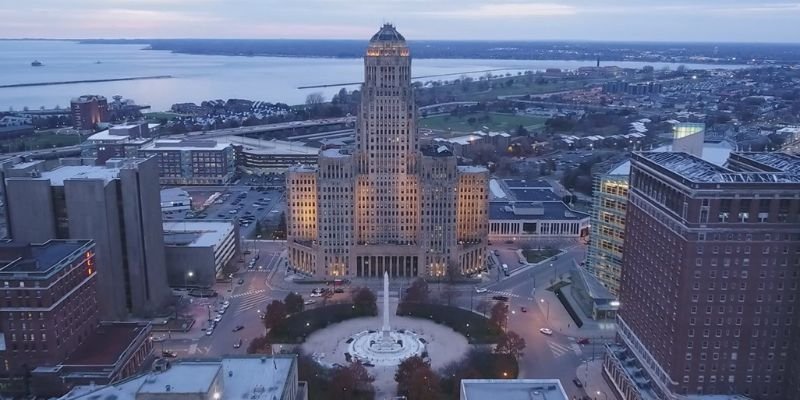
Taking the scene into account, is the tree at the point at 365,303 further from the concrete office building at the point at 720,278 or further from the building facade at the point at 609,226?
the concrete office building at the point at 720,278

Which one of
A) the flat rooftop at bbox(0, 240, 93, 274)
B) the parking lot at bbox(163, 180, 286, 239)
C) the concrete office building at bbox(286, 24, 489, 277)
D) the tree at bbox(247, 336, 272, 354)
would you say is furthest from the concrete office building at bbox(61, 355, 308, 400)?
the parking lot at bbox(163, 180, 286, 239)

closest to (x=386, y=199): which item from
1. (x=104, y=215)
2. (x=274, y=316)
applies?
(x=274, y=316)

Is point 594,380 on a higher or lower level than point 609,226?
lower

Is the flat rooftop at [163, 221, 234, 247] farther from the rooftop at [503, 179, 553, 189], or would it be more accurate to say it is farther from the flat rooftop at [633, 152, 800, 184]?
the flat rooftop at [633, 152, 800, 184]

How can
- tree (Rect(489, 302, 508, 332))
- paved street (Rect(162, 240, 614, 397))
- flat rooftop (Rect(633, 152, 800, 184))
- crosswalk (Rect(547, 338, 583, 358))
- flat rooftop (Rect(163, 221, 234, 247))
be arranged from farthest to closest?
flat rooftop (Rect(163, 221, 234, 247)), tree (Rect(489, 302, 508, 332)), crosswalk (Rect(547, 338, 583, 358)), paved street (Rect(162, 240, 614, 397)), flat rooftop (Rect(633, 152, 800, 184))

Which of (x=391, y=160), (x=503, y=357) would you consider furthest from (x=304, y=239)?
(x=503, y=357)

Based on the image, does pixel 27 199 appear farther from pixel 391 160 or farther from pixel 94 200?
pixel 391 160

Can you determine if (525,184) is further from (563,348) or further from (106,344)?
(106,344)

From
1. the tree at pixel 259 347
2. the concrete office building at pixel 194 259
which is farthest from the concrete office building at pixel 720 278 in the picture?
the concrete office building at pixel 194 259
